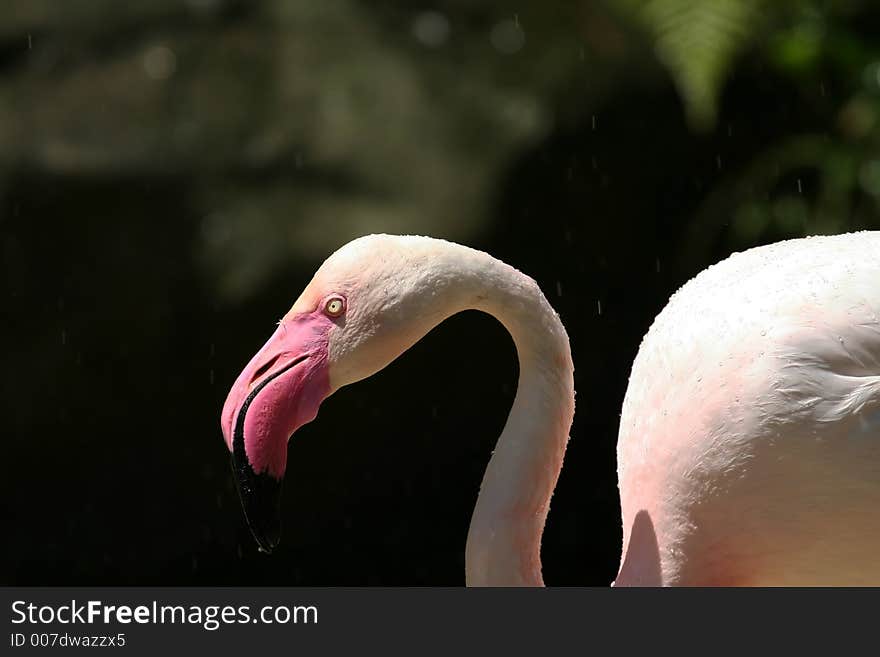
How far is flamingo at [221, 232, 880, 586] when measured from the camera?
157 cm

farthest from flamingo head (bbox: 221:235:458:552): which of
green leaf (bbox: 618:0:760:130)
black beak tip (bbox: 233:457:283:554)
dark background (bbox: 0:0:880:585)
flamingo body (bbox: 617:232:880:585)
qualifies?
dark background (bbox: 0:0:880:585)

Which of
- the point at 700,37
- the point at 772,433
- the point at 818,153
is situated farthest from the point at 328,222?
the point at 772,433

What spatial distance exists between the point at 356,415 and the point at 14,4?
4.71 feet

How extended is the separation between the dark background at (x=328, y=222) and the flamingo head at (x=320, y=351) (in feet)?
5.46

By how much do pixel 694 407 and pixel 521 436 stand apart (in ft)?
0.75

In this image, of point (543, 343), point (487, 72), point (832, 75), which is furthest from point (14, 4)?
point (543, 343)

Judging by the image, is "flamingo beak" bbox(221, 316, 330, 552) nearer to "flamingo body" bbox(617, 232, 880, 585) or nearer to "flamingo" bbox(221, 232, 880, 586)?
"flamingo" bbox(221, 232, 880, 586)

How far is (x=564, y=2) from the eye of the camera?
11.2 ft

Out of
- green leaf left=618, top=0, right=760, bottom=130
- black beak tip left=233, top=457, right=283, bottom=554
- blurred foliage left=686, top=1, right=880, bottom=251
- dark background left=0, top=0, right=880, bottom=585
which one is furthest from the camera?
dark background left=0, top=0, right=880, bottom=585

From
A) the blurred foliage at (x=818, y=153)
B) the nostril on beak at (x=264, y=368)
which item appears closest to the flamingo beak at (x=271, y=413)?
the nostril on beak at (x=264, y=368)

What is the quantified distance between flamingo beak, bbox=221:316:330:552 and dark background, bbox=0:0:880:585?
5.49 ft

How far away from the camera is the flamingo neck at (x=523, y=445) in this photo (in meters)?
1.63
